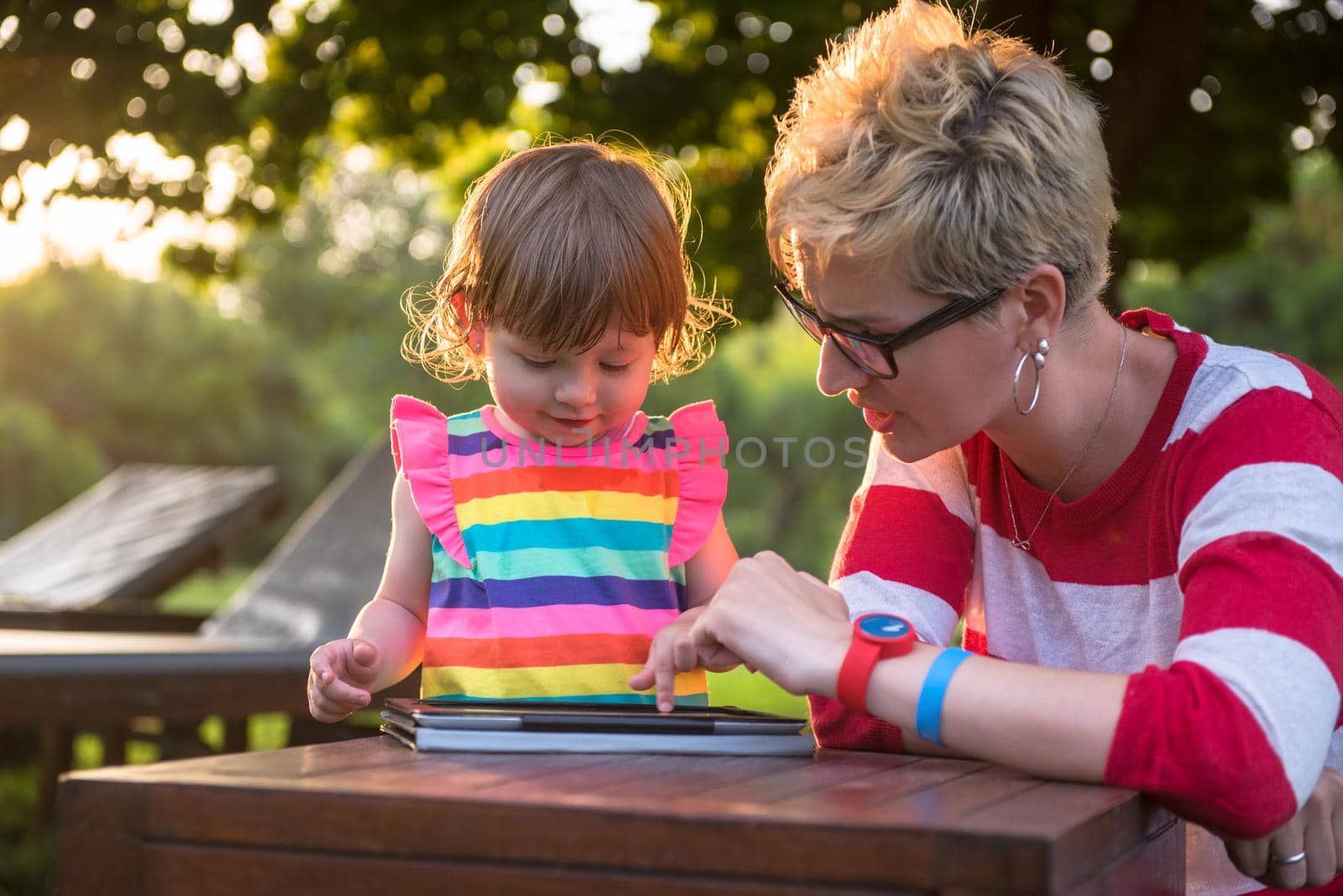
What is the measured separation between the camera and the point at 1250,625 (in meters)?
1.44

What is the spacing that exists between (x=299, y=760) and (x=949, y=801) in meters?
0.64

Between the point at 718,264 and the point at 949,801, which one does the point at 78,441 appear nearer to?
the point at 718,264

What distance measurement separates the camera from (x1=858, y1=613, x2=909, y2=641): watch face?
4.87 feet

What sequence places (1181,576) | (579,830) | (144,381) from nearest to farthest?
(579,830) < (1181,576) < (144,381)

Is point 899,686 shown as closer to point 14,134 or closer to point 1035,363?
point 1035,363

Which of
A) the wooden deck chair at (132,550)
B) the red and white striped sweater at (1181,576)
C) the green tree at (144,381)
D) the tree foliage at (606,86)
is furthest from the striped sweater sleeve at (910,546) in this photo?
the green tree at (144,381)

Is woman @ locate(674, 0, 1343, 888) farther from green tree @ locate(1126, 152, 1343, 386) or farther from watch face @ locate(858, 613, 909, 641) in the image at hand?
green tree @ locate(1126, 152, 1343, 386)

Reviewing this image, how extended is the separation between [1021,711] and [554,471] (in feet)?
3.00

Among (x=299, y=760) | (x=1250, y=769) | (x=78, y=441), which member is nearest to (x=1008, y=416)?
(x=1250, y=769)

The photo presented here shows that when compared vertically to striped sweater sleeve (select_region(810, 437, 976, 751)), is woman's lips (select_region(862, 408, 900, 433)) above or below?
above

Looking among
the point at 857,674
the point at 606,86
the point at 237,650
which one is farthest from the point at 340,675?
the point at 606,86

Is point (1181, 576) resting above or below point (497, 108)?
below

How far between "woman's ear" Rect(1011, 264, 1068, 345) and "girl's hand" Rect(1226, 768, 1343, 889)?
25.1 inches

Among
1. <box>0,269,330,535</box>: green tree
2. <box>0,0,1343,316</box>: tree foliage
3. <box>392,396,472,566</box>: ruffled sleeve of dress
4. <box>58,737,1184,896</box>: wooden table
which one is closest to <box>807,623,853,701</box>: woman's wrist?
<box>58,737,1184,896</box>: wooden table
